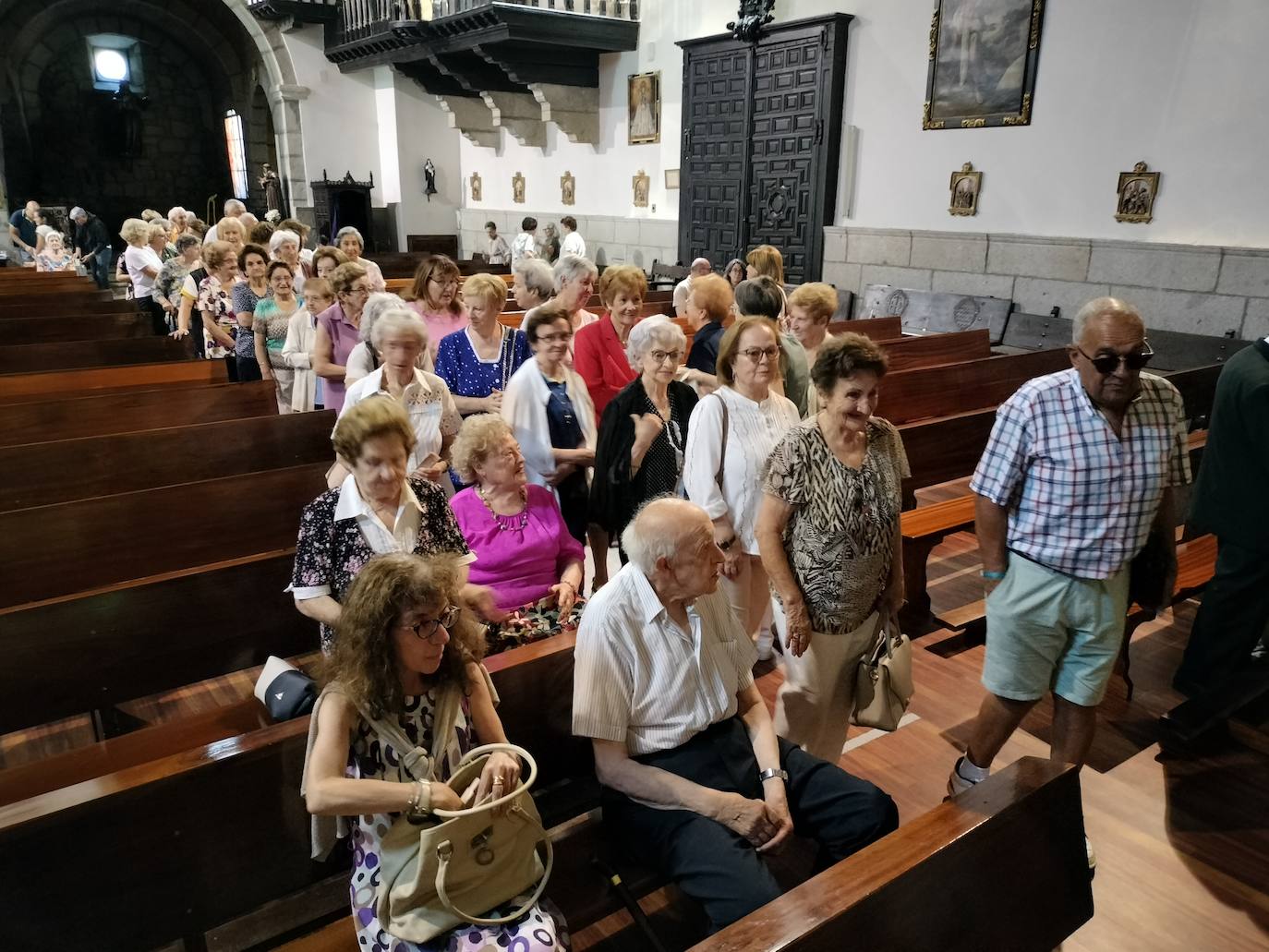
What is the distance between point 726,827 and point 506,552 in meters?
1.11

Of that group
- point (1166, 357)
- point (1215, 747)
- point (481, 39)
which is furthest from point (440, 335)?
point (481, 39)

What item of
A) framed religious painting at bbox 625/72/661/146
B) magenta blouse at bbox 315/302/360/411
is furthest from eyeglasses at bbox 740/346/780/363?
framed religious painting at bbox 625/72/661/146

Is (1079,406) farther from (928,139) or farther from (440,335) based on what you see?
(928,139)

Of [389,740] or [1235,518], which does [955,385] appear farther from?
[389,740]

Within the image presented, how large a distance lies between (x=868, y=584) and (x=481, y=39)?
448 inches

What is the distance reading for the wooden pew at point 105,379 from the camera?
4724 mm

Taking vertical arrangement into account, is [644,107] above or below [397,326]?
above

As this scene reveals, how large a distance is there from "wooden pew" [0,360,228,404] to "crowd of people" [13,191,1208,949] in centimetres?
222

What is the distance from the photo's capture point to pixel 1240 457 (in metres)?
3.01

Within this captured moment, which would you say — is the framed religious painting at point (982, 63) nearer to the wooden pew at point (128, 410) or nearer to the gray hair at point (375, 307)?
the gray hair at point (375, 307)

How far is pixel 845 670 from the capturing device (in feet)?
8.25

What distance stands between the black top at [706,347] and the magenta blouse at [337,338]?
167 cm

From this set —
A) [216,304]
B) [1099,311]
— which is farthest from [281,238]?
[1099,311]

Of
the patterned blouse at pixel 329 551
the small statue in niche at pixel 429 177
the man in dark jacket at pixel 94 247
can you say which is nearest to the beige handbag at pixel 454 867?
A: the patterned blouse at pixel 329 551
